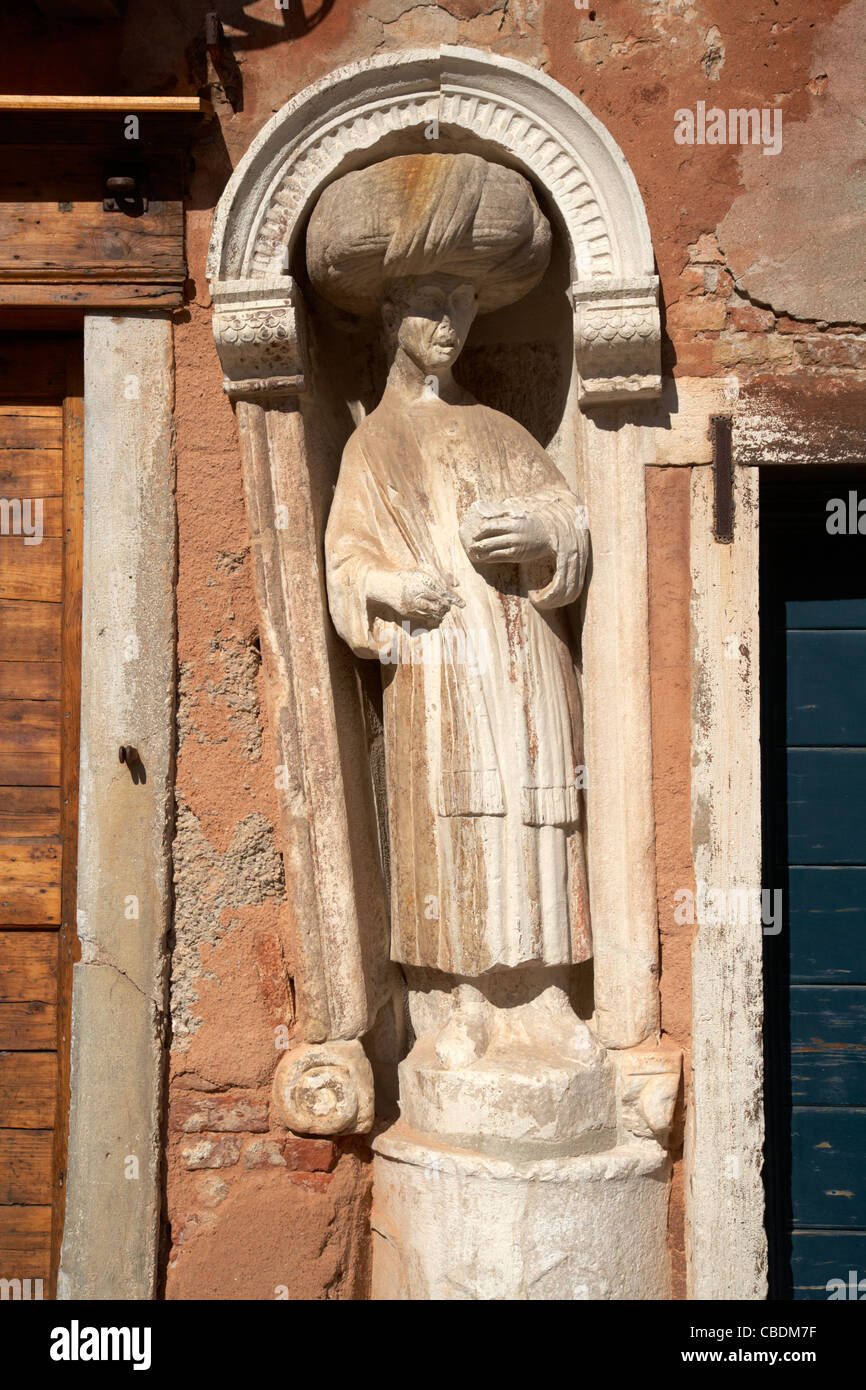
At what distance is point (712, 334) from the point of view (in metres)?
3.30

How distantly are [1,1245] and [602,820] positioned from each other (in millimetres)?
1880

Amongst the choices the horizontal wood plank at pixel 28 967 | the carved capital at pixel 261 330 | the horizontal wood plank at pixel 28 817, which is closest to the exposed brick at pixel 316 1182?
the horizontal wood plank at pixel 28 967

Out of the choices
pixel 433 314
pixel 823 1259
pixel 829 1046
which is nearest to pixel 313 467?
pixel 433 314

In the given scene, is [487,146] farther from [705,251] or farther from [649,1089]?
[649,1089]

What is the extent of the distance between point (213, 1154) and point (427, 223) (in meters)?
2.26

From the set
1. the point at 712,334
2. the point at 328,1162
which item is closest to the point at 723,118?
the point at 712,334

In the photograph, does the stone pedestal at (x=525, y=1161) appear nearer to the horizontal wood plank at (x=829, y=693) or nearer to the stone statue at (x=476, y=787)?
the stone statue at (x=476, y=787)

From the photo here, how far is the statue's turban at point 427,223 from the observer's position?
10.4ft

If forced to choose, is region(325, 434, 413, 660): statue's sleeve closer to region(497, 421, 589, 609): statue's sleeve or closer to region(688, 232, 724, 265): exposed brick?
region(497, 421, 589, 609): statue's sleeve

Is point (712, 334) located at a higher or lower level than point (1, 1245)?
higher

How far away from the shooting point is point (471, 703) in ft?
10.5

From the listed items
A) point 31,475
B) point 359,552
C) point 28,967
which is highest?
point 31,475
